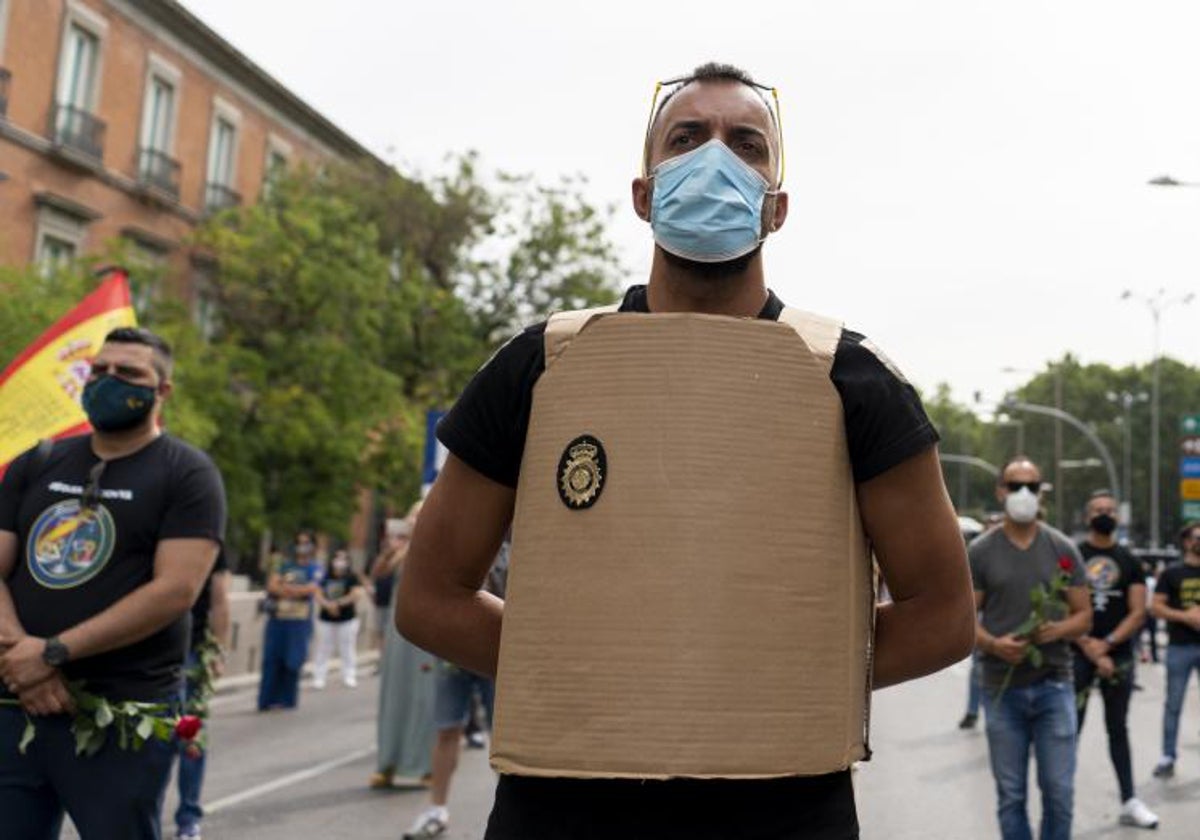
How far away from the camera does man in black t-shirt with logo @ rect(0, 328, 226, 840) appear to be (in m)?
3.69

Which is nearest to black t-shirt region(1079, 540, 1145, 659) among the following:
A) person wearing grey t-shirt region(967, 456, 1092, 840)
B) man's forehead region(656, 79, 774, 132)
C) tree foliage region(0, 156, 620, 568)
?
person wearing grey t-shirt region(967, 456, 1092, 840)

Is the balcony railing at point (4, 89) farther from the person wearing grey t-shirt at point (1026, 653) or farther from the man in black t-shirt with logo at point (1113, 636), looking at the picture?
the person wearing grey t-shirt at point (1026, 653)

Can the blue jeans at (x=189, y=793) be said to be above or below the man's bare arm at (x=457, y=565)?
below

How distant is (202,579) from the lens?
13.0ft

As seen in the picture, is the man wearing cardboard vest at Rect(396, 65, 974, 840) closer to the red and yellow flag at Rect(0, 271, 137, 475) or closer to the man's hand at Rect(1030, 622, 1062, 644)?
the red and yellow flag at Rect(0, 271, 137, 475)

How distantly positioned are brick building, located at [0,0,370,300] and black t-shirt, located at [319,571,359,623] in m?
7.78

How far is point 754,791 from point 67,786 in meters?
2.37

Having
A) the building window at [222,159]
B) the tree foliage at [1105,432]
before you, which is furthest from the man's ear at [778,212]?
the tree foliage at [1105,432]

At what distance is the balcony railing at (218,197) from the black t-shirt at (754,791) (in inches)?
1346

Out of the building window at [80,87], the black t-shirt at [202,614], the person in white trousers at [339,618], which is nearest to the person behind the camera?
the black t-shirt at [202,614]

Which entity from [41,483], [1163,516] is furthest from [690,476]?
[1163,516]

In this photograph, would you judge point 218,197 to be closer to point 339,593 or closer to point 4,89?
point 4,89

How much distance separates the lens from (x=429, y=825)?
806 cm

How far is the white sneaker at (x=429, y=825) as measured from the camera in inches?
315
